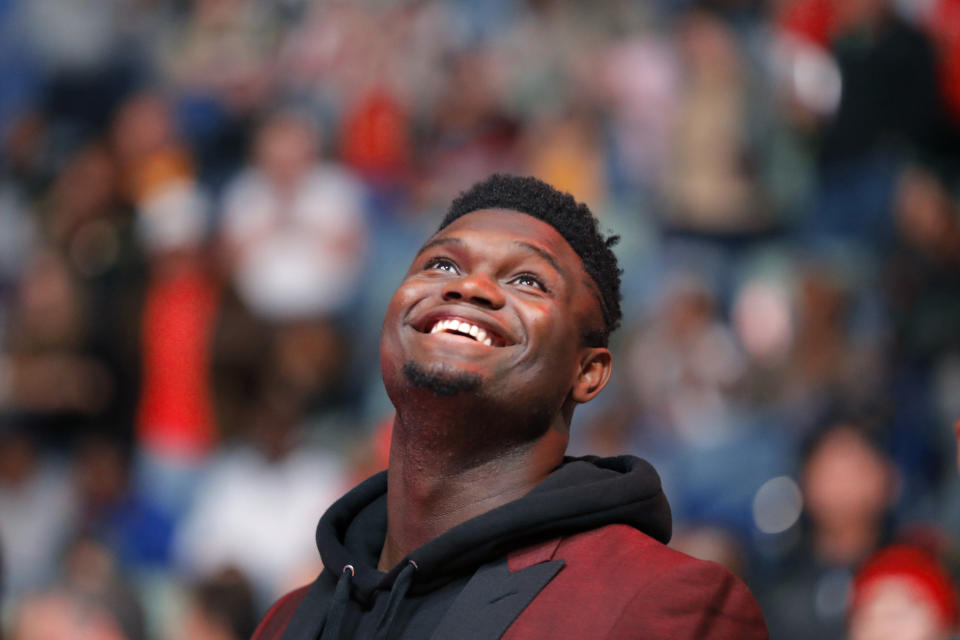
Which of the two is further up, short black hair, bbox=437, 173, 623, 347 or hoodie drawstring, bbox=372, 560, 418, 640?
short black hair, bbox=437, 173, 623, 347

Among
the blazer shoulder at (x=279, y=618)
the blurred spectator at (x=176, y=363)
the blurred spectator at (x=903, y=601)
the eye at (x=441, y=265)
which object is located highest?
the blurred spectator at (x=176, y=363)

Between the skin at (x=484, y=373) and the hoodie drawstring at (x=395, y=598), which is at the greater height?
the skin at (x=484, y=373)

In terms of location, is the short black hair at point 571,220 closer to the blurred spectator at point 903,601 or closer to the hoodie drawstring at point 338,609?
the hoodie drawstring at point 338,609

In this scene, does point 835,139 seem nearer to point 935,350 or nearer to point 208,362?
point 935,350

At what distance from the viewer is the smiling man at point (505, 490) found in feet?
6.07

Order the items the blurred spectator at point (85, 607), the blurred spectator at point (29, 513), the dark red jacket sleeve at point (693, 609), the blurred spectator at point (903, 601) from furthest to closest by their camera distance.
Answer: the blurred spectator at point (29, 513), the blurred spectator at point (85, 607), the blurred spectator at point (903, 601), the dark red jacket sleeve at point (693, 609)

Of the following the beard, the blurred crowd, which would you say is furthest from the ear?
the blurred crowd

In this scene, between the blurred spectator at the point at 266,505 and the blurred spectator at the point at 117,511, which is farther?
the blurred spectator at the point at 117,511

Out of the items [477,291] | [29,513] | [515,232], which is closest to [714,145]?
[29,513]

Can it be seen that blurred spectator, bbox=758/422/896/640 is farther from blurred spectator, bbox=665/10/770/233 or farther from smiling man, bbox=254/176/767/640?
smiling man, bbox=254/176/767/640

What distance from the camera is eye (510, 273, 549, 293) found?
7.18 ft

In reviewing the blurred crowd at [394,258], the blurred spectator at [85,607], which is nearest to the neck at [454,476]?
the blurred crowd at [394,258]

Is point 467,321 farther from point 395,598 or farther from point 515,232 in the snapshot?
point 395,598

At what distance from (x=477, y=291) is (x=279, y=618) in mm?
713
